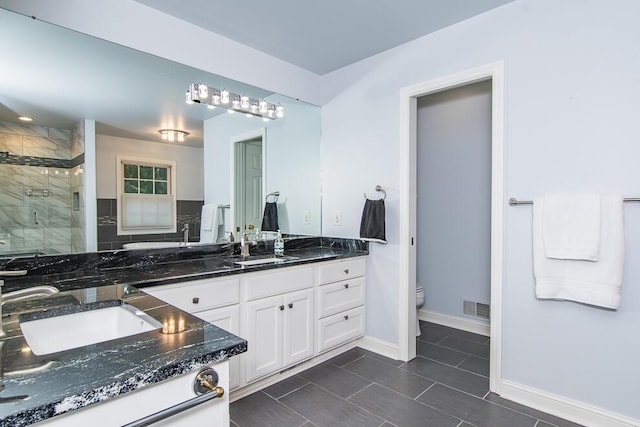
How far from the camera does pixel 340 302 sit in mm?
2729

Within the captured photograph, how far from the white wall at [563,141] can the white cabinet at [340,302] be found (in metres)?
1.09

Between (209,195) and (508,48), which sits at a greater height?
(508,48)

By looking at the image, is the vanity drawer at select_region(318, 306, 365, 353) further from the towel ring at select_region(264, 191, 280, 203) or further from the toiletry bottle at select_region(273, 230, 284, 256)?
the towel ring at select_region(264, 191, 280, 203)

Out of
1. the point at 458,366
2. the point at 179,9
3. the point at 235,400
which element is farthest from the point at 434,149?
the point at 235,400

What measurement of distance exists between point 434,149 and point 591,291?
207 centimetres

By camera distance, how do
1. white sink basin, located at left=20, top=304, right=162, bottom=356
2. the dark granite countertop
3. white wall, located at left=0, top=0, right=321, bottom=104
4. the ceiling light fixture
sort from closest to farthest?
1. the dark granite countertop
2. white sink basin, located at left=20, top=304, right=162, bottom=356
3. white wall, located at left=0, top=0, right=321, bottom=104
4. the ceiling light fixture

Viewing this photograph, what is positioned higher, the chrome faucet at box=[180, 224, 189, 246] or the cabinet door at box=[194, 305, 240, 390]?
the chrome faucet at box=[180, 224, 189, 246]

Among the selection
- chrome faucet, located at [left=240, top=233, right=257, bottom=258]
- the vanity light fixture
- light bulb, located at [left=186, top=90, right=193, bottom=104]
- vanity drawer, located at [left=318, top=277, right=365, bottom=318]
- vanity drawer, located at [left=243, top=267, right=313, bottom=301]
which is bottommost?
vanity drawer, located at [left=318, top=277, right=365, bottom=318]

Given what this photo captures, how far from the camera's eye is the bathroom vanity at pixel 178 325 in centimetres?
72

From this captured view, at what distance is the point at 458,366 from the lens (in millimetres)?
2592

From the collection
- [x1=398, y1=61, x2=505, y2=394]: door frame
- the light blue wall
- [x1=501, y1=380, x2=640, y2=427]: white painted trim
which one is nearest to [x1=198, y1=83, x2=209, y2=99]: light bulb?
[x1=398, y1=61, x2=505, y2=394]: door frame

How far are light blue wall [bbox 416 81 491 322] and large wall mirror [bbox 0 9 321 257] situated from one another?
178cm

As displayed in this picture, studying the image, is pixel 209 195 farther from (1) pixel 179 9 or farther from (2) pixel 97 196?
(1) pixel 179 9

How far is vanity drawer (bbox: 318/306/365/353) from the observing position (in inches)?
102
